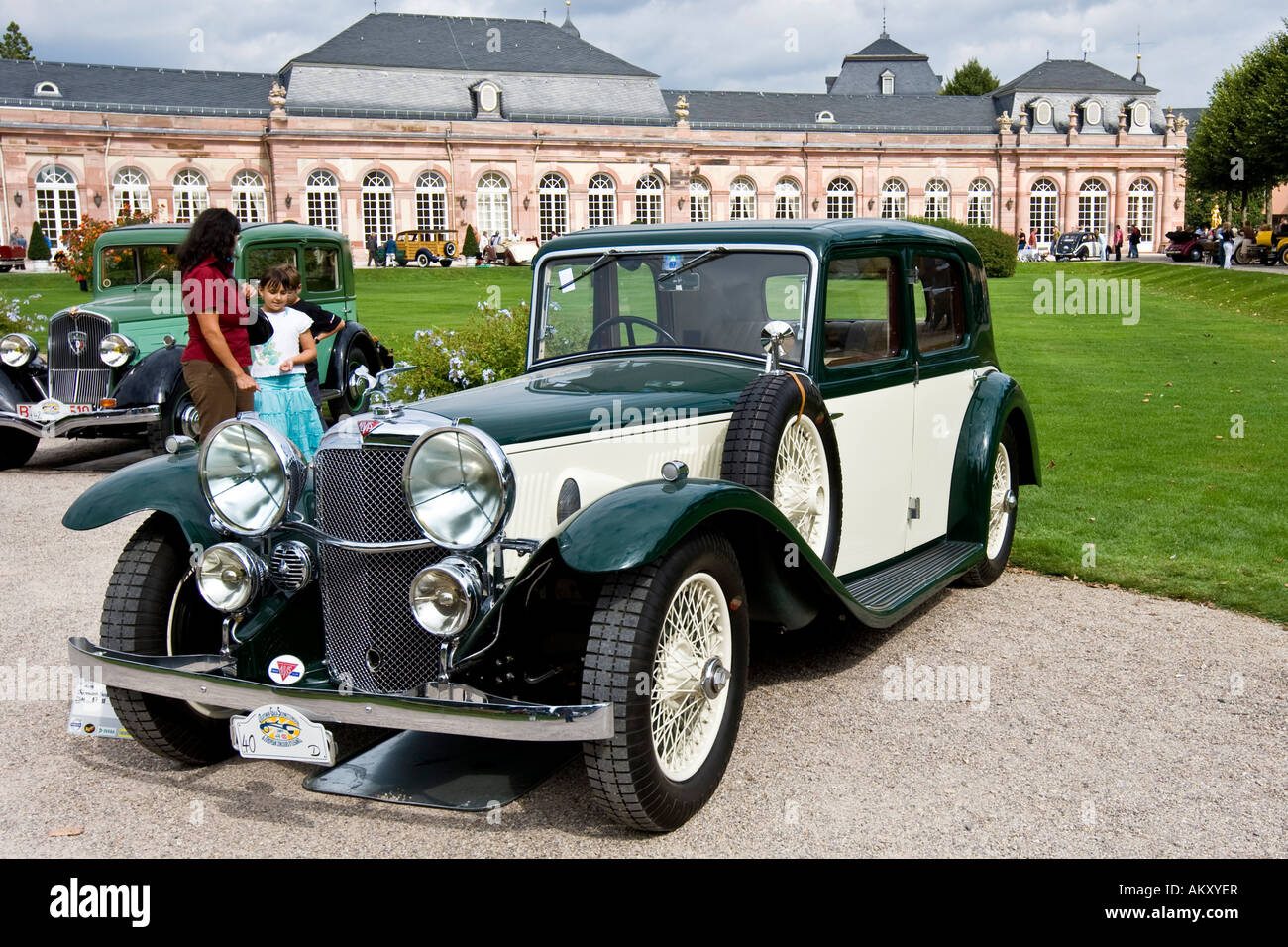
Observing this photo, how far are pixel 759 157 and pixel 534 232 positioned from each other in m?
13.6

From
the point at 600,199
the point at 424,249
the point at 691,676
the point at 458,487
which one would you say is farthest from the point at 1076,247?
the point at 458,487

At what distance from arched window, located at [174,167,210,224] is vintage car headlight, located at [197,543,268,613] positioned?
183ft

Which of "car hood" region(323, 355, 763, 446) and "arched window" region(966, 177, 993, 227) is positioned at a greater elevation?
"arched window" region(966, 177, 993, 227)

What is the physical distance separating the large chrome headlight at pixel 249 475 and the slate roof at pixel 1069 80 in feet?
235

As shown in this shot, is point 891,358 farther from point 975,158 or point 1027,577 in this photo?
point 975,158

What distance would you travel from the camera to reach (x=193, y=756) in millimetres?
4145

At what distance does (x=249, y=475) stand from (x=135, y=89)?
2369 inches

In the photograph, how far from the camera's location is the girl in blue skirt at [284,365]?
307 inches

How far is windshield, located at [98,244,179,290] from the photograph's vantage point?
39.3 ft

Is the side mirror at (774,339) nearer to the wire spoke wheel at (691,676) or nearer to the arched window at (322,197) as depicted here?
the wire spoke wheel at (691,676)

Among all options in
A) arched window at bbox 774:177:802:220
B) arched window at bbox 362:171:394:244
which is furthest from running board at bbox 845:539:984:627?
arched window at bbox 774:177:802:220

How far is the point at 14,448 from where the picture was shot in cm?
1122

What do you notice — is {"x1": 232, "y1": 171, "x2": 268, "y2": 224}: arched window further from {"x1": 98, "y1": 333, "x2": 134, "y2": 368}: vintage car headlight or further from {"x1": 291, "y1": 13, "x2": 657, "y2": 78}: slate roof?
{"x1": 98, "y1": 333, "x2": 134, "y2": 368}: vintage car headlight

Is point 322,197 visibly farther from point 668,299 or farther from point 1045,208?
point 668,299
